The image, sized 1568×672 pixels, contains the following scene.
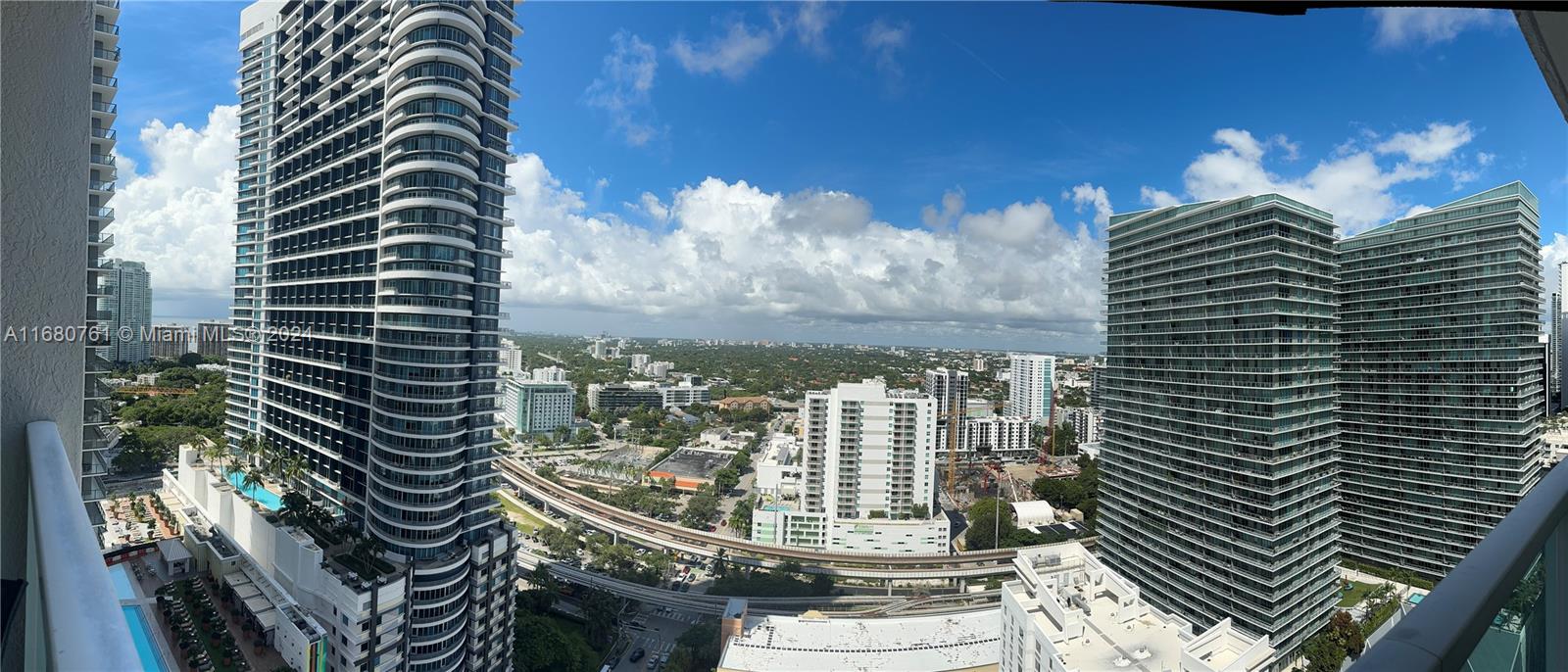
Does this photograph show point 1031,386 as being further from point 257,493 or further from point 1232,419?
point 257,493

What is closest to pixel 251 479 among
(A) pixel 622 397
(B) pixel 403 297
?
(B) pixel 403 297

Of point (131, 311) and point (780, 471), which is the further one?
point (780, 471)

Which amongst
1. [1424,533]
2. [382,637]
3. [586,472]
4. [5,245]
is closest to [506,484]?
[586,472]

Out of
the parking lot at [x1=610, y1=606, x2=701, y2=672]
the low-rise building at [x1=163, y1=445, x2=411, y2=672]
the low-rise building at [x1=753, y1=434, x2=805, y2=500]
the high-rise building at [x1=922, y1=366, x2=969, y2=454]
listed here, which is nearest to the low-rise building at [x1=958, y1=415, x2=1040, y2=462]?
the high-rise building at [x1=922, y1=366, x2=969, y2=454]

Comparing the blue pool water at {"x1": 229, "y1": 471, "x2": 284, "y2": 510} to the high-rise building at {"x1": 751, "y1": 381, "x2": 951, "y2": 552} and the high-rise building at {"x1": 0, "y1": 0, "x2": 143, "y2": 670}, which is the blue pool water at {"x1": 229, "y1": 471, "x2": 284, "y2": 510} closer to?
the high-rise building at {"x1": 751, "y1": 381, "x2": 951, "y2": 552}

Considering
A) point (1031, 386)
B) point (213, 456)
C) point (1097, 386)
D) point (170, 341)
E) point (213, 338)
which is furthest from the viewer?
point (1031, 386)

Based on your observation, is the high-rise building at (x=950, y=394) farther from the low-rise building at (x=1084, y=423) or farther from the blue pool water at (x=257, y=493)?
the blue pool water at (x=257, y=493)
